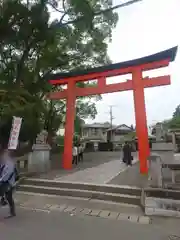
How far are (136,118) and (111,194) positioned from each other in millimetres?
5262

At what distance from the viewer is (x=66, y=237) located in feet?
16.5

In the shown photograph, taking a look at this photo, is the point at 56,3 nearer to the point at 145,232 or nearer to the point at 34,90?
the point at 34,90

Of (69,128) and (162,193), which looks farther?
(69,128)

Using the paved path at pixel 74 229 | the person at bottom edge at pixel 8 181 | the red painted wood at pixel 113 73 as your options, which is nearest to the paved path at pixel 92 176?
the paved path at pixel 74 229

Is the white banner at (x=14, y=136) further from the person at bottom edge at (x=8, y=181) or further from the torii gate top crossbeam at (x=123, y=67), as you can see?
the torii gate top crossbeam at (x=123, y=67)

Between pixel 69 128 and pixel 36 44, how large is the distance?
584 centimetres

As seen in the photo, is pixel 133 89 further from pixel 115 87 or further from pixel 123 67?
pixel 123 67

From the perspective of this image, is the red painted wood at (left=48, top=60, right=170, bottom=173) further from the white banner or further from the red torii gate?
the white banner

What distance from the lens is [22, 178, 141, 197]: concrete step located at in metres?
8.93

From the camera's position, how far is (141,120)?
1280 centimetres

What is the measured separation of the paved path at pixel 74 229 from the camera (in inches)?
202

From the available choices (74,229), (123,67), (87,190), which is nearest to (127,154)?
(123,67)

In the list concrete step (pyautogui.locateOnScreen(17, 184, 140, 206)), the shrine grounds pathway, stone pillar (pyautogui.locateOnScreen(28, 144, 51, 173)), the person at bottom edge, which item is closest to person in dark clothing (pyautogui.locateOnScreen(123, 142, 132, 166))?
the shrine grounds pathway

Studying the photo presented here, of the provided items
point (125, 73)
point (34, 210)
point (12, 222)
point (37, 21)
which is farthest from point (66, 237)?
point (37, 21)
